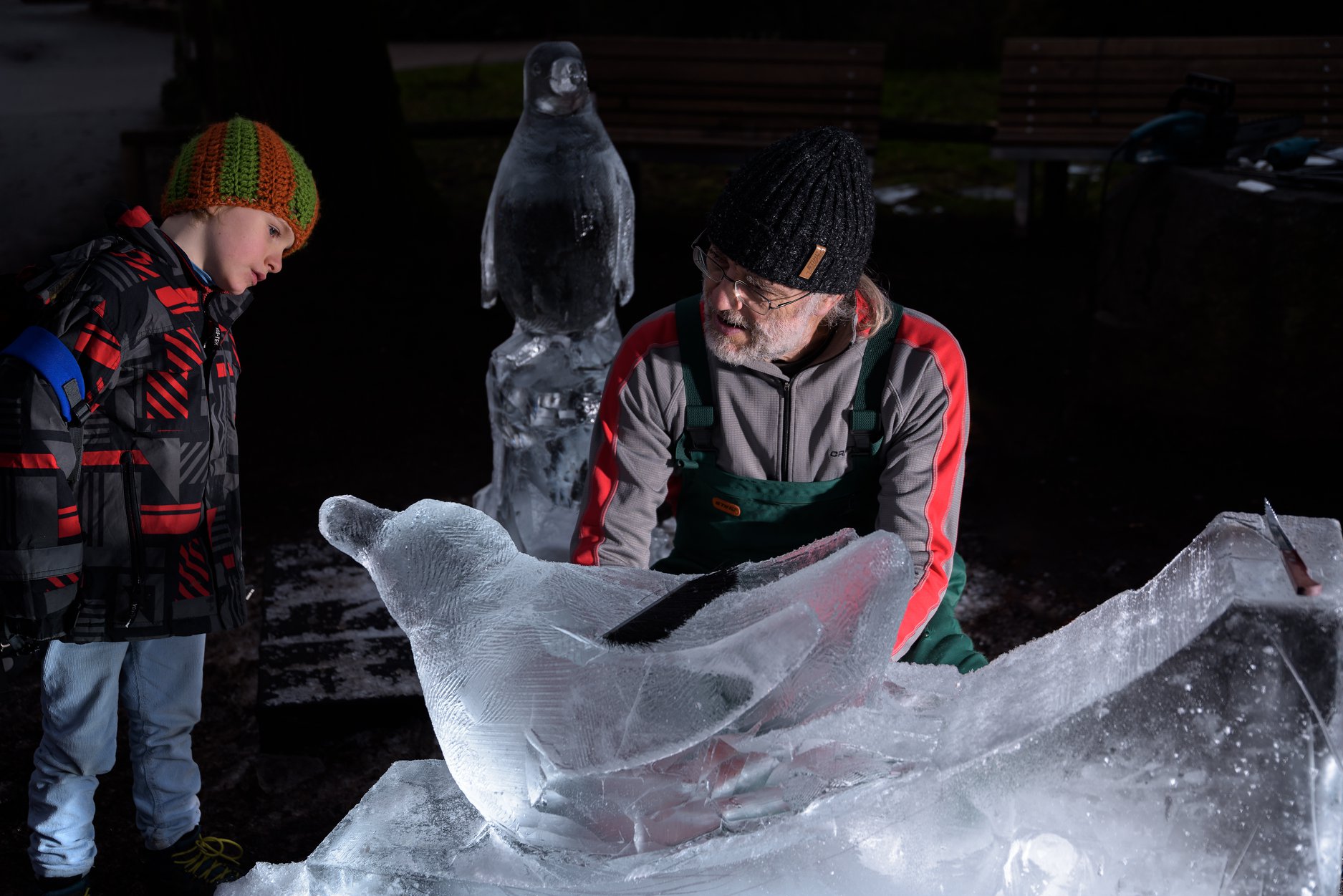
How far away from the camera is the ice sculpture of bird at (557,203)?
2945 millimetres

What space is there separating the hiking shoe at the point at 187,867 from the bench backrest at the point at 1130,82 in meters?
5.95

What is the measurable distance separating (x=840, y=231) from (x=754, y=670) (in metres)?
0.83

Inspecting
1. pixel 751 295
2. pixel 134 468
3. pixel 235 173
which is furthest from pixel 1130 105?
pixel 134 468

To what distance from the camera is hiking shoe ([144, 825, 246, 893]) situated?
2438mm

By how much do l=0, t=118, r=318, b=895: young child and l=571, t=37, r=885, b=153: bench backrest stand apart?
5.14 m

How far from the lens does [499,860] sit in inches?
60.7

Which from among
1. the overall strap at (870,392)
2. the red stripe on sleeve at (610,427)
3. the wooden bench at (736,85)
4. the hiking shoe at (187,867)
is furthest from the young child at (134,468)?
the wooden bench at (736,85)

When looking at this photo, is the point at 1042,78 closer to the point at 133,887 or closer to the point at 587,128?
the point at 587,128

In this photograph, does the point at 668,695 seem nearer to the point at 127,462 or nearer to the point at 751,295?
the point at 751,295

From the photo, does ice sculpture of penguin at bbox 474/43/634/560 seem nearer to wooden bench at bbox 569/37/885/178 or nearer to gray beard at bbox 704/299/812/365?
gray beard at bbox 704/299/812/365

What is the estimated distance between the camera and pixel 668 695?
4.81ft

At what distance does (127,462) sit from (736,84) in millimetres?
5673

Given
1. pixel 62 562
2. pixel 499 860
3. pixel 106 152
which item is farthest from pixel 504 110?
pixel 499 860

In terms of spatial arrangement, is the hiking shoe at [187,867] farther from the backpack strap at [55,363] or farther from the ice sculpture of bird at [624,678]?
the ice sculpture of bird at [624,678]
